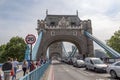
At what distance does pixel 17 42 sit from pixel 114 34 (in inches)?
1268

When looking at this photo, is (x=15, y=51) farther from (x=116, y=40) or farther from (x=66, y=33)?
(x=116, y=40)

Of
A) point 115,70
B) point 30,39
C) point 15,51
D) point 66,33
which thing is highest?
point 66,33

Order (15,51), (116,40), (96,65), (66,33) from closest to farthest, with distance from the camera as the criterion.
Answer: (96,65) → (66,33) → (116,40) → (15,51)

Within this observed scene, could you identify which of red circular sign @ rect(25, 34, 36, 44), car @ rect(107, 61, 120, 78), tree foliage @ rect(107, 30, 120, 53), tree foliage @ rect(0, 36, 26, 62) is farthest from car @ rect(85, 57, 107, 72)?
tree foliage @ rect(0, 36, 26, 62)

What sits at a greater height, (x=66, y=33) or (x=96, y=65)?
(x=66, y=33)

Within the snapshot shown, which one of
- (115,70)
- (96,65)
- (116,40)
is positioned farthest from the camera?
(116,40)

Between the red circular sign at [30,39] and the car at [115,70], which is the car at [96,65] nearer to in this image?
the car at [115,70]

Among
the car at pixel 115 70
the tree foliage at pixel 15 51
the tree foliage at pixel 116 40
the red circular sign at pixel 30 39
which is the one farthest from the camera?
the tree foliage at pixel 15 51

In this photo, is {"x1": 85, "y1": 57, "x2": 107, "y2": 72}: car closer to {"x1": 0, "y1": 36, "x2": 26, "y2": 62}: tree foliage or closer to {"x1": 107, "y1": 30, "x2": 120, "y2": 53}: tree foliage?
{"x1": 107, "y1": 30, "x2": 120, "y2": 53}: tree foliage

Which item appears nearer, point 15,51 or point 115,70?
point 115,70

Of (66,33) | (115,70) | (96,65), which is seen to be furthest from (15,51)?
(115,70)

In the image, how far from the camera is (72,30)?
225 ft

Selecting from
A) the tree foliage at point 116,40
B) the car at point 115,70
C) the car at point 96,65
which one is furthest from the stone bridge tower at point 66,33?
the car at point 115,70

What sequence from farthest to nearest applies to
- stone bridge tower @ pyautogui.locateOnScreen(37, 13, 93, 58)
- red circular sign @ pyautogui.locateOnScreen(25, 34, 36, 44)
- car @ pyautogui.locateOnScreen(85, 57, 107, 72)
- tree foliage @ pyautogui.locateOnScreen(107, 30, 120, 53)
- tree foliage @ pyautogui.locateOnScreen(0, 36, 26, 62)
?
1. tree foliage @ pyautogui.locateOnScreen(0, 36, 26, 62)
2. tree foliage @ pyautogui.locateOnScreen(107, 30, 120, 53)
3. stone bridge tower @ pyautogui.locateOnScreen(37, 13, 93, 58)
4. car @ pyautogui.locateOnScreen(85, 57, 107, 72)
5. red circular sign @ pyautogui.locateOnScreen(25, 34, 36, 44)
